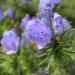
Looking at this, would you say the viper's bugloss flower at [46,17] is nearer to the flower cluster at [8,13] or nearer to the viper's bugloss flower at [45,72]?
the viper's bugloss flower at [45,72]

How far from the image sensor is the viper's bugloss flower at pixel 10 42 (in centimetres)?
140

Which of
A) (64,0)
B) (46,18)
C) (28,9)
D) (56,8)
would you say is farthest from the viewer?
(28,9)

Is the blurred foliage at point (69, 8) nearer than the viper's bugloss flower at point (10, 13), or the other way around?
the blurred foliage at point (69, 8)

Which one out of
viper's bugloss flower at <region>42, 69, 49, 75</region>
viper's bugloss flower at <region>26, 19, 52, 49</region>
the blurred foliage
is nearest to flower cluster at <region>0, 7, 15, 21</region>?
the blurred foliage

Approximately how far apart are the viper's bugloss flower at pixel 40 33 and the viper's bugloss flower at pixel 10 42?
0.87ft

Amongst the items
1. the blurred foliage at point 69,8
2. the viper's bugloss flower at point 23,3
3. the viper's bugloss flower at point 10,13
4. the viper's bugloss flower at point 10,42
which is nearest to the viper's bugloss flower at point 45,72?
the viper's bugloss flower at point 10,42

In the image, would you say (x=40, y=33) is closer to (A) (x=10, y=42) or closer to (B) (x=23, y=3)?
(A) (x=10, y=42)

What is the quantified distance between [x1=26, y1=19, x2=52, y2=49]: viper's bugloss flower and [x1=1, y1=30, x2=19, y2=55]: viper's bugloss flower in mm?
264

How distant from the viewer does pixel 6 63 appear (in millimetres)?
1385

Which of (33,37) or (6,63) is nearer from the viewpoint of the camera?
(33,37)

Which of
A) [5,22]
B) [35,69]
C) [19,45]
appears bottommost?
[35,69]

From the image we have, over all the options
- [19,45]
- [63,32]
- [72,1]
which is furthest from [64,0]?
[63,32]

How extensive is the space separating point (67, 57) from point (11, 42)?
0.33 metres

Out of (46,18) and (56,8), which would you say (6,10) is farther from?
(46,18)
